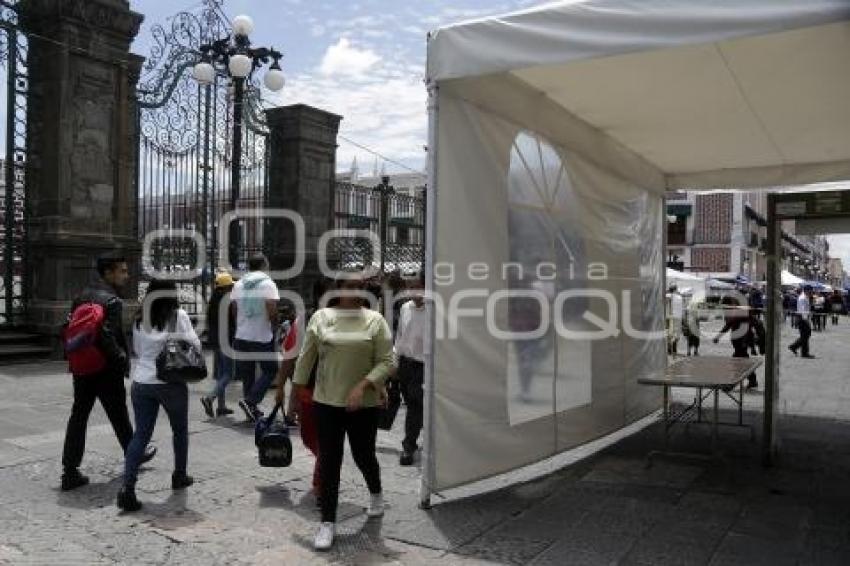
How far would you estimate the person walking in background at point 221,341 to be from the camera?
793cm

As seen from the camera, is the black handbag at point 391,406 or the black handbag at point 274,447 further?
the black handbag at point 391,406

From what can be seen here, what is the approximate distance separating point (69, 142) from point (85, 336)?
653 centimetres

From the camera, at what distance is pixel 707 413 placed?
930 cm

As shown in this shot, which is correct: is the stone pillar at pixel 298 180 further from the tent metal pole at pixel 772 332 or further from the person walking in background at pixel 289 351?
the tent metal pole at pixel 772 332

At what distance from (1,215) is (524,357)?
8643 mm

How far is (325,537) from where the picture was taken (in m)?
4.32

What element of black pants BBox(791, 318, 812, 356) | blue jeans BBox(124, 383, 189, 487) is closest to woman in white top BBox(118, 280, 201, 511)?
blue jeans BBox(124, 383, 189, 487)

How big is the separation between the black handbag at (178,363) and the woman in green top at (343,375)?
794 mm

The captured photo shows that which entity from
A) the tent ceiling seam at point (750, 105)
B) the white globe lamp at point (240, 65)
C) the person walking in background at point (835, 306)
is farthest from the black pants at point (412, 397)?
the person walking in background at point (835, 306)

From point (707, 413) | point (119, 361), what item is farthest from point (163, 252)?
point (707, 413)

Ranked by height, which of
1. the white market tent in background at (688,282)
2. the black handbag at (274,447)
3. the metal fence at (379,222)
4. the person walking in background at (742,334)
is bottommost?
the black handbag at (274,447)

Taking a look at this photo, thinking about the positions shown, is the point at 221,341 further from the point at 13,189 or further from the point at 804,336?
the point at 804,336

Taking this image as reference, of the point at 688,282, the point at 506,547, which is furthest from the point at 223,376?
the point at 688,282

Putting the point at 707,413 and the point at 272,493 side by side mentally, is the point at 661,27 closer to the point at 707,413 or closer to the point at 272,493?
the point at 272,493
